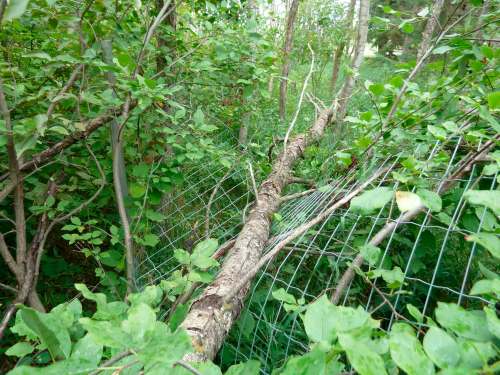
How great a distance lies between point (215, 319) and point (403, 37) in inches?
316

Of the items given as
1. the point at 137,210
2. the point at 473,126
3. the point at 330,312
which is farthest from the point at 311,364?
the point at 137,210

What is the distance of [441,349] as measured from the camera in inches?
16.9

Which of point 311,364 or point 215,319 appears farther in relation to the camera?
point 215,319

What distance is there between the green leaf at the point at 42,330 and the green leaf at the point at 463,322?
0.54 meters

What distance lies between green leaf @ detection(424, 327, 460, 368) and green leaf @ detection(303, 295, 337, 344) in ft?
0.40

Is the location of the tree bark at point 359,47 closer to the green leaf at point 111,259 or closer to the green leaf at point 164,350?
the green leaf at point 111,259

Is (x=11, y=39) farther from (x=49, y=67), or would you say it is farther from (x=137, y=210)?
(x=137, y=210)

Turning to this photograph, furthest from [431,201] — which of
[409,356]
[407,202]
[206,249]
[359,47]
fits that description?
[359,47]

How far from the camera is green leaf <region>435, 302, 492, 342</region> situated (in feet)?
1.51

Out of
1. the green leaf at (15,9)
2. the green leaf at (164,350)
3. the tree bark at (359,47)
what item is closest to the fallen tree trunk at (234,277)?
the green leaf at (164,350)

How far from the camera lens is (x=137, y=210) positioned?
1.69 m

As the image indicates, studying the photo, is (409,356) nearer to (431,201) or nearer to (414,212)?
(431,201)

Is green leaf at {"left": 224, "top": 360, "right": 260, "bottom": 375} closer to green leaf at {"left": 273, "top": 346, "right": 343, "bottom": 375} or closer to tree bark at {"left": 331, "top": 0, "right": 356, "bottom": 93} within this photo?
green leaf at {"left": 273, "top": 346, "right": 343, "bottom": 375}

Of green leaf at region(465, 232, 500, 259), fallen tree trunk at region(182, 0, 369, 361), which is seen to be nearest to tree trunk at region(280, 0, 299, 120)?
fallen tree trunk at region(182, 0, 369, 361)
